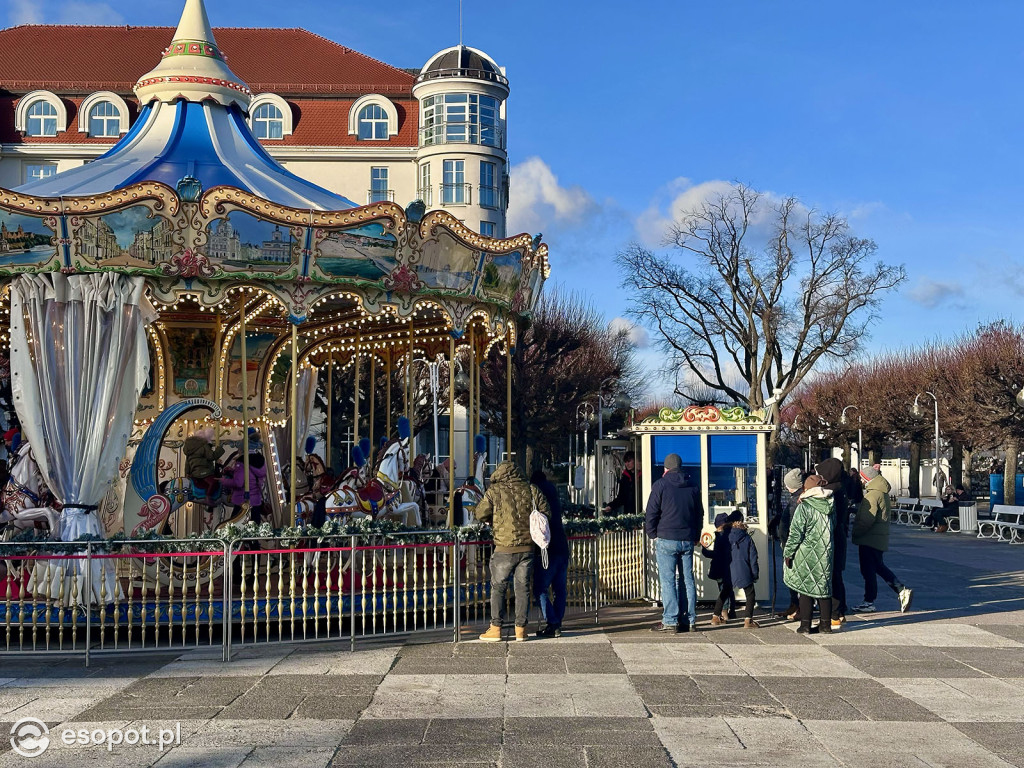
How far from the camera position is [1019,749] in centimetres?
670

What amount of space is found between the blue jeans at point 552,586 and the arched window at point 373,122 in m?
35.9

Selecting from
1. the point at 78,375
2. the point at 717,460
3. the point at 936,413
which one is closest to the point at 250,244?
the point at 78,375

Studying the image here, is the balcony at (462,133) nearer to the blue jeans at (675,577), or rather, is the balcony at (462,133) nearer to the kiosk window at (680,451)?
the kiosk window at (680,451)

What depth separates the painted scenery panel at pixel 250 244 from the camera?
39.0 ft

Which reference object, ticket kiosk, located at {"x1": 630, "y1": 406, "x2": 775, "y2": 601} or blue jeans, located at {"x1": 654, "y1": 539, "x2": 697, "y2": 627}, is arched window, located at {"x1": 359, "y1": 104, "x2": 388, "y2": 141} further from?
blue jeans, located at {"x1": 654, "y1": 539, "x2": 697, "y2": 627}

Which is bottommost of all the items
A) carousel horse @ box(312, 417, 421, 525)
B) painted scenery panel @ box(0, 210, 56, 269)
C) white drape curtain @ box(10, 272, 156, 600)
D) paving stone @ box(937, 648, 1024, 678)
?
paving stone @ box(937, 648, 1024, 678)

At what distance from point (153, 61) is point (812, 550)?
137ft

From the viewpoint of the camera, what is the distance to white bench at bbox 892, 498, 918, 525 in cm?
3553

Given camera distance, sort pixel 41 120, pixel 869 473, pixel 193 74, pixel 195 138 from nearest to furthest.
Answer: pixel 869 473 < pixel 195 138 < pixel 193 74 < pixel 41 120

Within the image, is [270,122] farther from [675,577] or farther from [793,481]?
[675,577]

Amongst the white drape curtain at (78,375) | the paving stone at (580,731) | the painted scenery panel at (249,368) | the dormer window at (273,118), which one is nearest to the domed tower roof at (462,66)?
the dormer window at (273,118)

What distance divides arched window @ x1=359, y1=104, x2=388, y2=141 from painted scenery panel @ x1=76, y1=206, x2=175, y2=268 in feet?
111

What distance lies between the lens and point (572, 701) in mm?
7883

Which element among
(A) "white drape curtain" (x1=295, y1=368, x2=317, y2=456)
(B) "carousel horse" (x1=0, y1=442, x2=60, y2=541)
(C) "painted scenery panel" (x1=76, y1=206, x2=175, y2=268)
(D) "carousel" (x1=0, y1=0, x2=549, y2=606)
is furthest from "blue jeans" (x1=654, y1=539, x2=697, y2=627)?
(A) "white drape curtain" (x1=295, y1=368, x2=317, y2=456)
